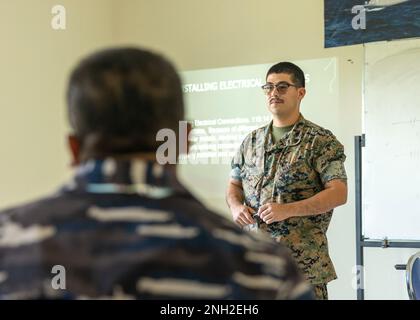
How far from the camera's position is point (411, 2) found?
127 inches

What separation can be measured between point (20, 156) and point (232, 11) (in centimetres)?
168

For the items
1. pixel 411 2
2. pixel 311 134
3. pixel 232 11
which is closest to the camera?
pixel 311 134

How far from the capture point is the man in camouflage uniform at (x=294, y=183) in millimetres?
2033

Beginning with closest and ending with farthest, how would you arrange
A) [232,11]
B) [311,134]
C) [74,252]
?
[74,252] → [311,134] → [232,11]

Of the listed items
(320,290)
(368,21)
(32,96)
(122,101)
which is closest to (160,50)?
(32,96)

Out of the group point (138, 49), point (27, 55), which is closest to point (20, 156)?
point (27, 55)

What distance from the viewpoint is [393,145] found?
123 inches

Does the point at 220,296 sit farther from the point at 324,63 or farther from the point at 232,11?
the point at 232,11

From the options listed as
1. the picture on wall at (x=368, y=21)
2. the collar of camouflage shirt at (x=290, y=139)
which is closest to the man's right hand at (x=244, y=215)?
the collar of camouflage shirt at (x=290, y=139)

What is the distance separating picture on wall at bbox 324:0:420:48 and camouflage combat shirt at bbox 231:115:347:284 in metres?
1.36

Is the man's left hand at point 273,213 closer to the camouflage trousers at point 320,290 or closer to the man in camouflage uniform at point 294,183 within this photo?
the man in camouflage uniform at point 294,183

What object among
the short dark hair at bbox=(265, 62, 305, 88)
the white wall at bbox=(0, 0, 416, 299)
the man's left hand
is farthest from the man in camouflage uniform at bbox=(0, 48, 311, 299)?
the white wall at bbox=(0, 0, 416, 299)

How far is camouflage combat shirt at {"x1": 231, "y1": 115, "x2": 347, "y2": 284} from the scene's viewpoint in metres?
2.06

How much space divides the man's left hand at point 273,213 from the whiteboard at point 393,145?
1.27m
